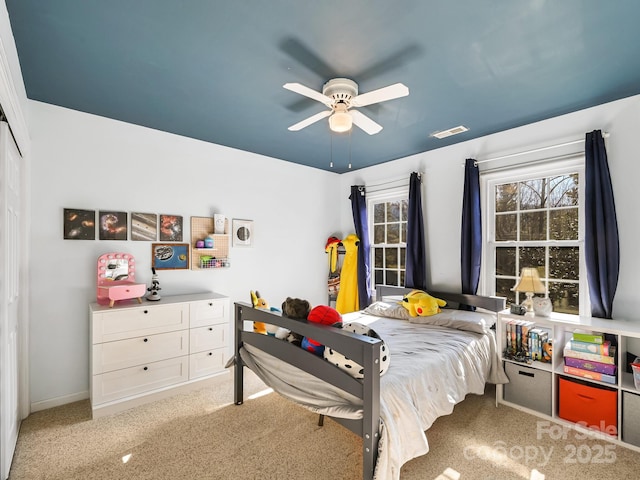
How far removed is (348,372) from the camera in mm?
1729

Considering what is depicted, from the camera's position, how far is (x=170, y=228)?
325cm

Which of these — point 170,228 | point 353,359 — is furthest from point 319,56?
point 170,228

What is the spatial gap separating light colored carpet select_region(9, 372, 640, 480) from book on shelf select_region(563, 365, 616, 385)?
41 cm

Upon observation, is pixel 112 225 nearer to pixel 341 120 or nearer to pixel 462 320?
pixel 341 120

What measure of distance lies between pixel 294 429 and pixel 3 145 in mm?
2529

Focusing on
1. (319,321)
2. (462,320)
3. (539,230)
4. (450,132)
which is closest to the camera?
(319,321)

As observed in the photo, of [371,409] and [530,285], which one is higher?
[530,285]

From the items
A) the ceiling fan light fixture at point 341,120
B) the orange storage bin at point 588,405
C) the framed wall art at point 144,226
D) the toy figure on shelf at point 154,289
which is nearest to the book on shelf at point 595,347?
the orange storage bin at point 588,405

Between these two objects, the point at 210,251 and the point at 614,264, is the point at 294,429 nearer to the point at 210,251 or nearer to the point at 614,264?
the point at 210,251

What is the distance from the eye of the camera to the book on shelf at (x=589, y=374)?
2.20 meters

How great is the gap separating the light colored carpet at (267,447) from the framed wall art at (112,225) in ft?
4.78

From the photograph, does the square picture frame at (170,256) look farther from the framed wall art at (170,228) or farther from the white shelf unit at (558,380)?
the white shelf unit at (558,380)

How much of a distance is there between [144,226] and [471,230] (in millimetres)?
3299

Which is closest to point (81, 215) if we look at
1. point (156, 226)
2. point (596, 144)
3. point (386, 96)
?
point (156, 226)
